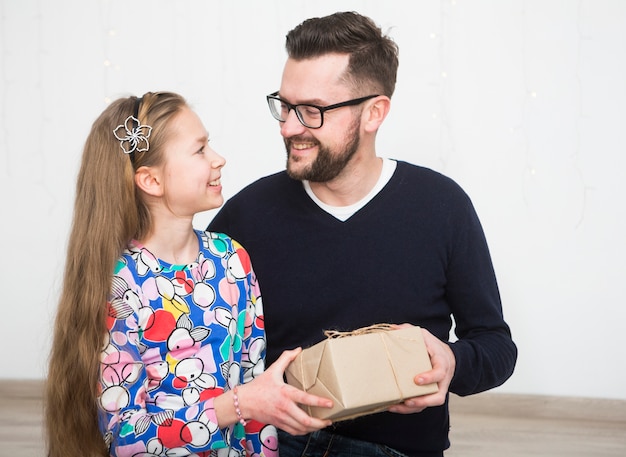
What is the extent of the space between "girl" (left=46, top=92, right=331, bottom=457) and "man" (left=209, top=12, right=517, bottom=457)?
15 centimetres

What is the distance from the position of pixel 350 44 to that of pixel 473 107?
4.33ft

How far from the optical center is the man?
5.61 feet

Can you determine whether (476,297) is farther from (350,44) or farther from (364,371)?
(350,44)

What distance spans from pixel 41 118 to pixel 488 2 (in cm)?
189

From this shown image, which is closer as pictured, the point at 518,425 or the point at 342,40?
the point at 342,40

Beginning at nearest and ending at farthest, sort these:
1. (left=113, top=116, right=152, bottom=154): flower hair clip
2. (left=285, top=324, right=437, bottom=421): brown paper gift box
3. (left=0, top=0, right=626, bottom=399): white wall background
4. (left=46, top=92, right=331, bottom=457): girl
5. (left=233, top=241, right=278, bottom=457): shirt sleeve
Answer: (left=285, top=324, right=437, bottom=421): brown paper gift box < (left=46, top=92, right=331, bottom=457): girl < (left=113, top=116, right=152, bottom=154): flower hair clip < (left=233, top=241, right=278, bottom=457): shirt sleeve < (left=0, top=0, right=626, bottom=399): white wall background

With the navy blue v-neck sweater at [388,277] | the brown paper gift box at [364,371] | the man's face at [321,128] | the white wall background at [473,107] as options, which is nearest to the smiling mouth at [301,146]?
the man's face at [321,128]

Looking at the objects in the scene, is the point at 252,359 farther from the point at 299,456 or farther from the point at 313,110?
the point at 313,110

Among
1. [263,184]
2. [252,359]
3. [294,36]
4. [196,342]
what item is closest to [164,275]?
[196,342]

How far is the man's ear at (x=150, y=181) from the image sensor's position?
1.54 metres

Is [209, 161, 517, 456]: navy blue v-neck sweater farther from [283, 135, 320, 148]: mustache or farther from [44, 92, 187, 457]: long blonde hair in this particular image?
[44, 92, 187, 457]: long blonde hair

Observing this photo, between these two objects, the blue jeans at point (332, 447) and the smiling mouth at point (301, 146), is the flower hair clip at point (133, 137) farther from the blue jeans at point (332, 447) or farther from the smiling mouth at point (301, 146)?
the blue jeans at point (332, 447)

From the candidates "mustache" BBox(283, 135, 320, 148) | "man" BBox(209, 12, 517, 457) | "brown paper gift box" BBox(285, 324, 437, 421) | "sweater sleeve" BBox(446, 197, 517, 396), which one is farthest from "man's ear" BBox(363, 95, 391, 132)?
"brown paper gift box" BBox(285, 324, 437, 421)

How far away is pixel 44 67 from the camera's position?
3201mm
